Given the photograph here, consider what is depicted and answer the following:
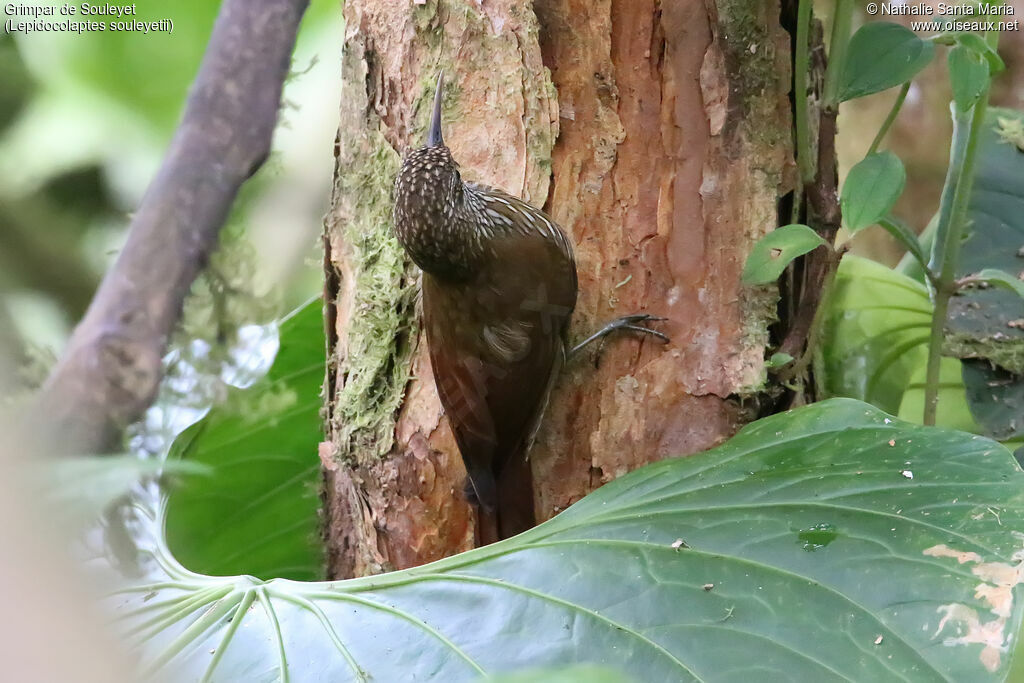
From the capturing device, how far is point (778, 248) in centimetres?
88

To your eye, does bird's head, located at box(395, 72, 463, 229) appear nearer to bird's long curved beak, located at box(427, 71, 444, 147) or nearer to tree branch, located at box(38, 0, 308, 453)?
bird's long curved beak, located at box(427, 71, 444, 147)

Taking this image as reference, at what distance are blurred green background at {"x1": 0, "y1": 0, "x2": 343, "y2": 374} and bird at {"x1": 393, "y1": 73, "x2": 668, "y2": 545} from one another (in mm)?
321

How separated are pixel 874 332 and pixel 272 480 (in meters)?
1.06

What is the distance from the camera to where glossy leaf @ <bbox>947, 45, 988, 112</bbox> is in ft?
2.68

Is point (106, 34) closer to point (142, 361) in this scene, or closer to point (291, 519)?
point (142, 361)

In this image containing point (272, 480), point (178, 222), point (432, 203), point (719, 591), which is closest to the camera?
point (719, 591)

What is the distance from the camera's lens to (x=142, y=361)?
1.03 meters

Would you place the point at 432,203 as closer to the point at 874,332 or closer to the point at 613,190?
the point at 613,190

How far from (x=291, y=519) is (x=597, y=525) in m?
0.78

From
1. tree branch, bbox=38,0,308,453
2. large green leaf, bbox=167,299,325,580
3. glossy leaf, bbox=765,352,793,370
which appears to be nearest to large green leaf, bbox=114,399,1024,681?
glossy leaf, bbox=765,352,793,370

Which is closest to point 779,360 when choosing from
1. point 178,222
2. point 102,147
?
point 178,222

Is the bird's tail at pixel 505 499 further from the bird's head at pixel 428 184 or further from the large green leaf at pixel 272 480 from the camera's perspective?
the large green leaf at pixel 272 480

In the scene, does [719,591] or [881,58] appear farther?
[881,58]

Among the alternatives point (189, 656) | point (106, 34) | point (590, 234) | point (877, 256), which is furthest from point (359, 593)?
point (877, 256)
